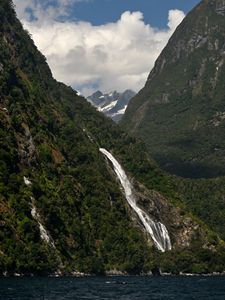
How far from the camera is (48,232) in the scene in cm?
17900

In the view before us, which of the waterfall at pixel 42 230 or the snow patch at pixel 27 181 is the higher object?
the snow patch at pixel 27 181

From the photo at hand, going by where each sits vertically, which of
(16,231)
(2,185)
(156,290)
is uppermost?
(2,185)

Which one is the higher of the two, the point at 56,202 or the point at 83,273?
the point at 56,202

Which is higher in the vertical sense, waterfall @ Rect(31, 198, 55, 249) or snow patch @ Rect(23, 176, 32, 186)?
snow patch @ Rect(23, 176, 32, 186)

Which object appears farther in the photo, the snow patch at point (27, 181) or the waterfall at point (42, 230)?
the snow patch at point (27, 181)

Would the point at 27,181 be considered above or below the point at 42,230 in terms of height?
above

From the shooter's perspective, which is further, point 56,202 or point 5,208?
point 56,202

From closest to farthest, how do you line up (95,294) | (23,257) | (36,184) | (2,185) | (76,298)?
1. (76,298)
2. (95,294)
3. (23,257)
4. (2,185)
5. (36,184)

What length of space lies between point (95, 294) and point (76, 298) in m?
10.7

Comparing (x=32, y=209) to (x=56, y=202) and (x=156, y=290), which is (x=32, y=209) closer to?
(x=56, y=202)

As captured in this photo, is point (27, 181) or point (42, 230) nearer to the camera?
point (42, 230)

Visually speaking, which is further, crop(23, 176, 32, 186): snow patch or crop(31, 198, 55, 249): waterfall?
crop(23, 176, 32, 186): snow patch

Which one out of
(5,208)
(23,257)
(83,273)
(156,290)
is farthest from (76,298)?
(83,273)

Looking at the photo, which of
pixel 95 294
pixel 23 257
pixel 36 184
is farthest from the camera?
pixel 36 184
